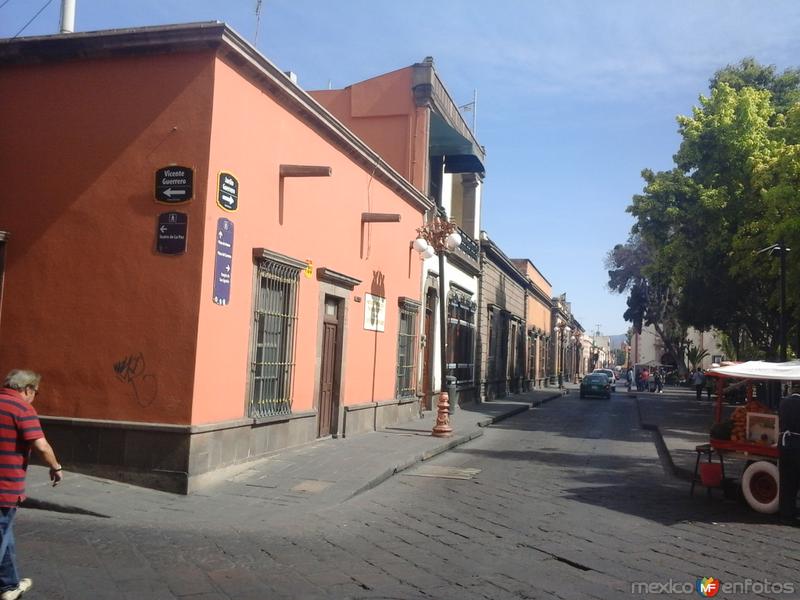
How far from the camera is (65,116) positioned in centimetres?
971

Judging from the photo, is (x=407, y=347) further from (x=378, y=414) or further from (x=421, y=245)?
(x=421, y=245)

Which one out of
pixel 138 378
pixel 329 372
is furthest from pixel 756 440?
pixel 138 378

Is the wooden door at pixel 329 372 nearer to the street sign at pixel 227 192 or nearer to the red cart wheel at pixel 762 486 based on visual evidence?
the street sign at pixel 227 192

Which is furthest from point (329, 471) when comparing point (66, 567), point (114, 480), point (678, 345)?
point (678, 345)

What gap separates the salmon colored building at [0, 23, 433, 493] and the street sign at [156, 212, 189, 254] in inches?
1.0

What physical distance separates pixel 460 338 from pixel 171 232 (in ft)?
53.0

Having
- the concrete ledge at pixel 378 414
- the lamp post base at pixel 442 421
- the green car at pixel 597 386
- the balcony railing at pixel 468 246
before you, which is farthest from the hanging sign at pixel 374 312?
the green car at pixel 597 386

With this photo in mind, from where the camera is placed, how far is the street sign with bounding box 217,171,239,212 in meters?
9.27

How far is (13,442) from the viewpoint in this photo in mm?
4863

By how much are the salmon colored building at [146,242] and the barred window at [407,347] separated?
6.90m

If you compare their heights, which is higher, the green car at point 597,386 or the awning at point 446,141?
the awning at point 446,141

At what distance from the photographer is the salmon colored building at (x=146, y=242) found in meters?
8.95

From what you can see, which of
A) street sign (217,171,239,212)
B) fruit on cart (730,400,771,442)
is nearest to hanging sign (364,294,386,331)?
street sign (217,171,239,212)

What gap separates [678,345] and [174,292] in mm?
58754
